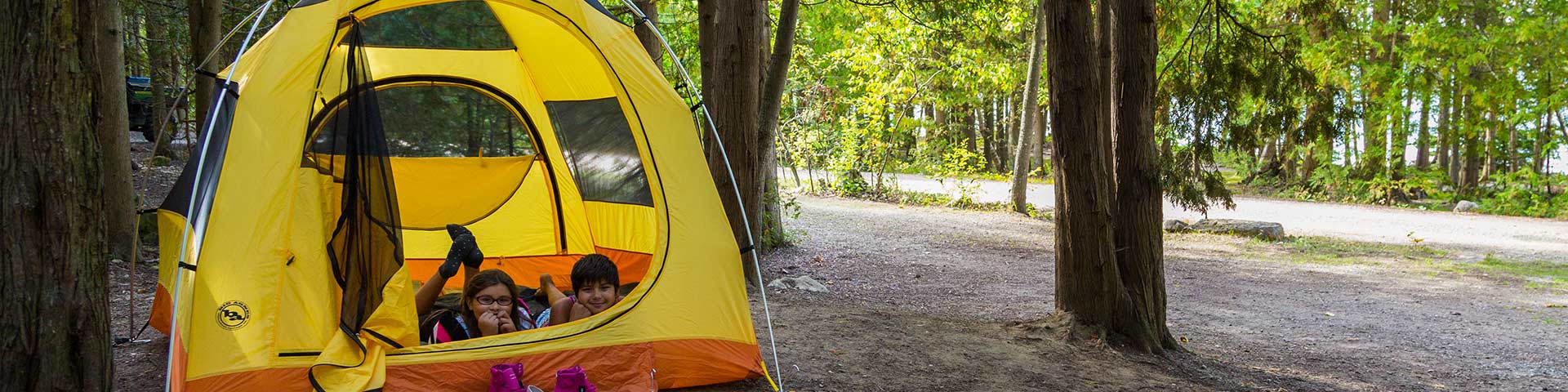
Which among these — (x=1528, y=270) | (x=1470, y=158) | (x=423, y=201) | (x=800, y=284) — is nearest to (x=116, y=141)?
(x=423, y=201)

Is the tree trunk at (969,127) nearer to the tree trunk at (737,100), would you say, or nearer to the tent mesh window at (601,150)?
the tree trunk at (737,100)

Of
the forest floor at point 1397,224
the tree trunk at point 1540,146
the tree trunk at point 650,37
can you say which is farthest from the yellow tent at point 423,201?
the tree trunk at point 1540,146

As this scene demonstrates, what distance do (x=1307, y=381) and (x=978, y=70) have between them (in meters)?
9.65

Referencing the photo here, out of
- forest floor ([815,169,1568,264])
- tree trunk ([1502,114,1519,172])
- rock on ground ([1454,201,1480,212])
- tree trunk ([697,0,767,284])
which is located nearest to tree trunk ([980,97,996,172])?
forest floor ([815,169,1568,264])

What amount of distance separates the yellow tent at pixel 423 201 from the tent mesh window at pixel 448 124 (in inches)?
0.4

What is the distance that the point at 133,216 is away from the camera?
5.95m

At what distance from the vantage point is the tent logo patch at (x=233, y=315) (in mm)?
3213

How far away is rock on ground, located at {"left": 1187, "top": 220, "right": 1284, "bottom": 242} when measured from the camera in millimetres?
11805

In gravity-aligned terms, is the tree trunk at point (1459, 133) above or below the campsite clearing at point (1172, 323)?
above

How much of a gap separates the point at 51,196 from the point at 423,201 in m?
2.91

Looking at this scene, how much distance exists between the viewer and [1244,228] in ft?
39.5

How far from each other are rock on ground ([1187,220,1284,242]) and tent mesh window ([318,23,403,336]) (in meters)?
10.8

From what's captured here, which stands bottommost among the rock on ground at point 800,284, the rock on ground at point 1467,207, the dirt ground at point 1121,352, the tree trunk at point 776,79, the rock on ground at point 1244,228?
the dirt ground at point 1121,352

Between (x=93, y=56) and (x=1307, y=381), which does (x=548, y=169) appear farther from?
(x=1307, y=381)
